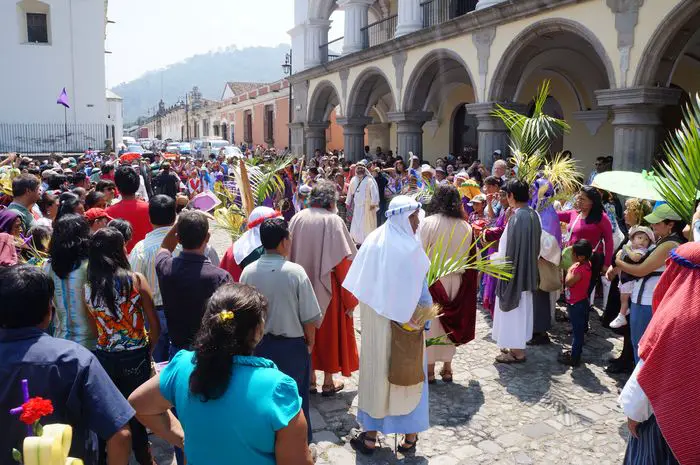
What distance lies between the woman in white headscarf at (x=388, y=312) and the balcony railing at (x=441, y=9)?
12396 mm

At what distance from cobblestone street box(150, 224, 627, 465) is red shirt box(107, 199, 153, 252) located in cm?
196

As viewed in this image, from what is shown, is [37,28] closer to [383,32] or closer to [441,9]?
[383,32]

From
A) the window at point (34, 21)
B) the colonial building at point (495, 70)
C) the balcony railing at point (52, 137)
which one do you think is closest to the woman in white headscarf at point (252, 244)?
the colonial building at point (495, 70)

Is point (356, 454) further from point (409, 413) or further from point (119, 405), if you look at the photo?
point (119, 405)

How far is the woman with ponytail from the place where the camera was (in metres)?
1.95

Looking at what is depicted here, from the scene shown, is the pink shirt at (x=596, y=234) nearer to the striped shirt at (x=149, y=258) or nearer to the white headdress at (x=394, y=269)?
the white headdress at (x=394, y=269)

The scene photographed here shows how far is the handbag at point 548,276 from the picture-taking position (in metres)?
6.02

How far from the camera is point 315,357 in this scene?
4840 millimetres

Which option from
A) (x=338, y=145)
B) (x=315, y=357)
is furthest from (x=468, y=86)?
(x=315, y=357)

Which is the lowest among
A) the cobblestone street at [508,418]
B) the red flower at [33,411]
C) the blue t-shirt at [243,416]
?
the cobblestone street at [508,418]

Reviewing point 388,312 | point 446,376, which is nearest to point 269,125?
point 446,376

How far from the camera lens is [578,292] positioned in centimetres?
541

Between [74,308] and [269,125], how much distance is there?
3214cm

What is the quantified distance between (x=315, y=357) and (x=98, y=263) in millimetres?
2151
